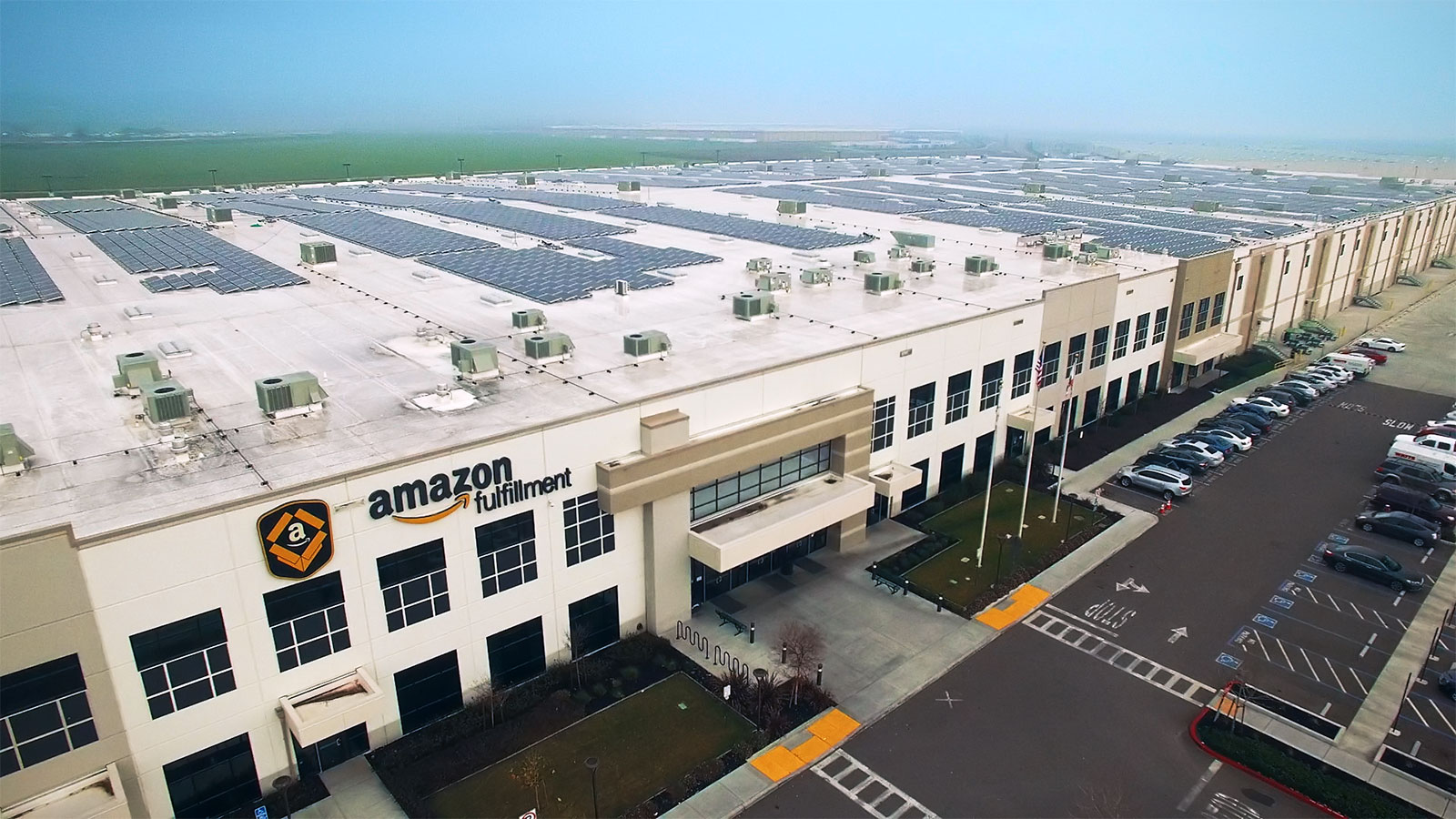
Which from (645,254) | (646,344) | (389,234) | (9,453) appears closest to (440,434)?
(646,344)

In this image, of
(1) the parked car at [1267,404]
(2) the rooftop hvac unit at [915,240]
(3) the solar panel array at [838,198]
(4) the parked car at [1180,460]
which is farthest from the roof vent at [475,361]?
(3) the solar panel array at [838,198]

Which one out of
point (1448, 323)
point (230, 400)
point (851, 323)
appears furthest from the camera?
point (1448, 323)

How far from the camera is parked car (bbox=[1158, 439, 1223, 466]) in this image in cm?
5203

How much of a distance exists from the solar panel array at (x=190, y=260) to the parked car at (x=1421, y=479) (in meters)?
66.7

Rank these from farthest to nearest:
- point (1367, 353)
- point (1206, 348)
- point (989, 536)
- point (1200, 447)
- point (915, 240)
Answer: point (1367, 353) → point (915, 240) → point (1206, 348) → point (1200, 447) → point (989, 536)

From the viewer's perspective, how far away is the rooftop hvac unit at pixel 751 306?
151ft

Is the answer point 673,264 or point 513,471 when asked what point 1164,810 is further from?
point 673,264

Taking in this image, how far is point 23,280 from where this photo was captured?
5481 cm

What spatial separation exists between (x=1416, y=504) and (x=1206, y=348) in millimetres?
22378

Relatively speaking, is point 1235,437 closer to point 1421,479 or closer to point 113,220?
point 1421,479

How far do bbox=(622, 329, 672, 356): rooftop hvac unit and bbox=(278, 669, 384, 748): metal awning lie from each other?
1729cm

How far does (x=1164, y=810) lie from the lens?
26.4 meters

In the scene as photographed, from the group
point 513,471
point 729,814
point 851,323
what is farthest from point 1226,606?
point 513,471

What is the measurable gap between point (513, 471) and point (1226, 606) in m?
30.8
